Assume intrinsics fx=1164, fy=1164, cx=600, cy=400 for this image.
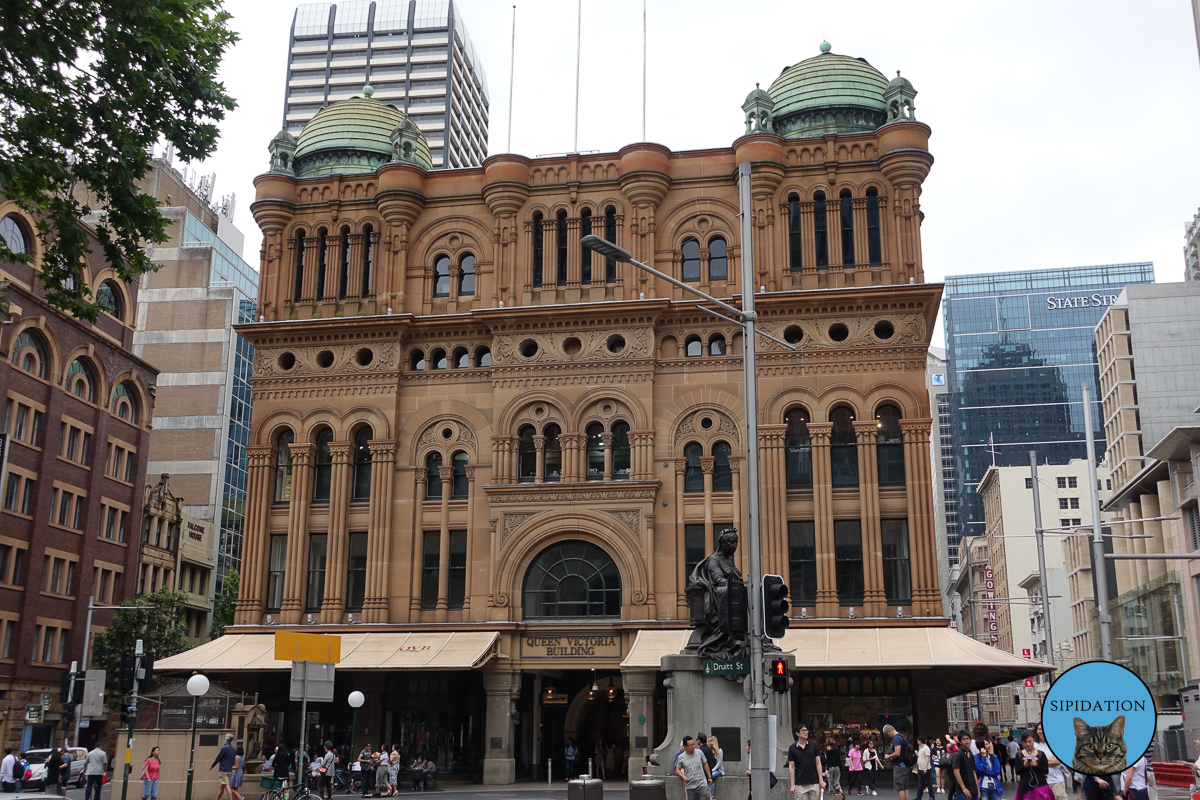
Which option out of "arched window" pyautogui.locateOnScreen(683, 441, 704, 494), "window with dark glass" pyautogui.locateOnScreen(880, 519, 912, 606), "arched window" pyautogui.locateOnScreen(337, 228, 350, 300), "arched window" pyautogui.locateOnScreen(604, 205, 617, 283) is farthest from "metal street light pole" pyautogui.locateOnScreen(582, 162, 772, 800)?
"arched window" pyautogui.locateOnScreen(337, 228, 350, 300)

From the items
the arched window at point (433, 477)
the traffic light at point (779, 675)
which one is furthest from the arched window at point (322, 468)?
the traffic light at point (779, 675)

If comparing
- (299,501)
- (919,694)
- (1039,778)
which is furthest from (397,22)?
(1039,778)

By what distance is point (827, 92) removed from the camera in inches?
1816

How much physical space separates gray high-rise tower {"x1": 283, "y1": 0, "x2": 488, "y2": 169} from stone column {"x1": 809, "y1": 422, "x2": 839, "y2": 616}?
95.0 metres

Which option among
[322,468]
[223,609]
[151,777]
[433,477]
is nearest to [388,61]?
[223,609]

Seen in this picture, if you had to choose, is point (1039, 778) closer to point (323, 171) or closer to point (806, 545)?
point (806, 545)

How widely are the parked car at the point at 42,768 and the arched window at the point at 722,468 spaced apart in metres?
24.4

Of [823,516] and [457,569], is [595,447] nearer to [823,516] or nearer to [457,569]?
[457,569]

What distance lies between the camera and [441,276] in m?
46.9

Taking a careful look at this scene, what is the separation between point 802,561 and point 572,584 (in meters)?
8.27

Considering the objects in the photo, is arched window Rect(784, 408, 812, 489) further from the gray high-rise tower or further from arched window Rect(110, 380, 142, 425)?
the gray high-rise tower

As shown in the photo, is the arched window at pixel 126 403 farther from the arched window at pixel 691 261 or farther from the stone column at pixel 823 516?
the stone column at pixel 823 516

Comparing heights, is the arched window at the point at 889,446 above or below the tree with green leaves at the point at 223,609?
above

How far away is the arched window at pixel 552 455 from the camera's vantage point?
43281mm
